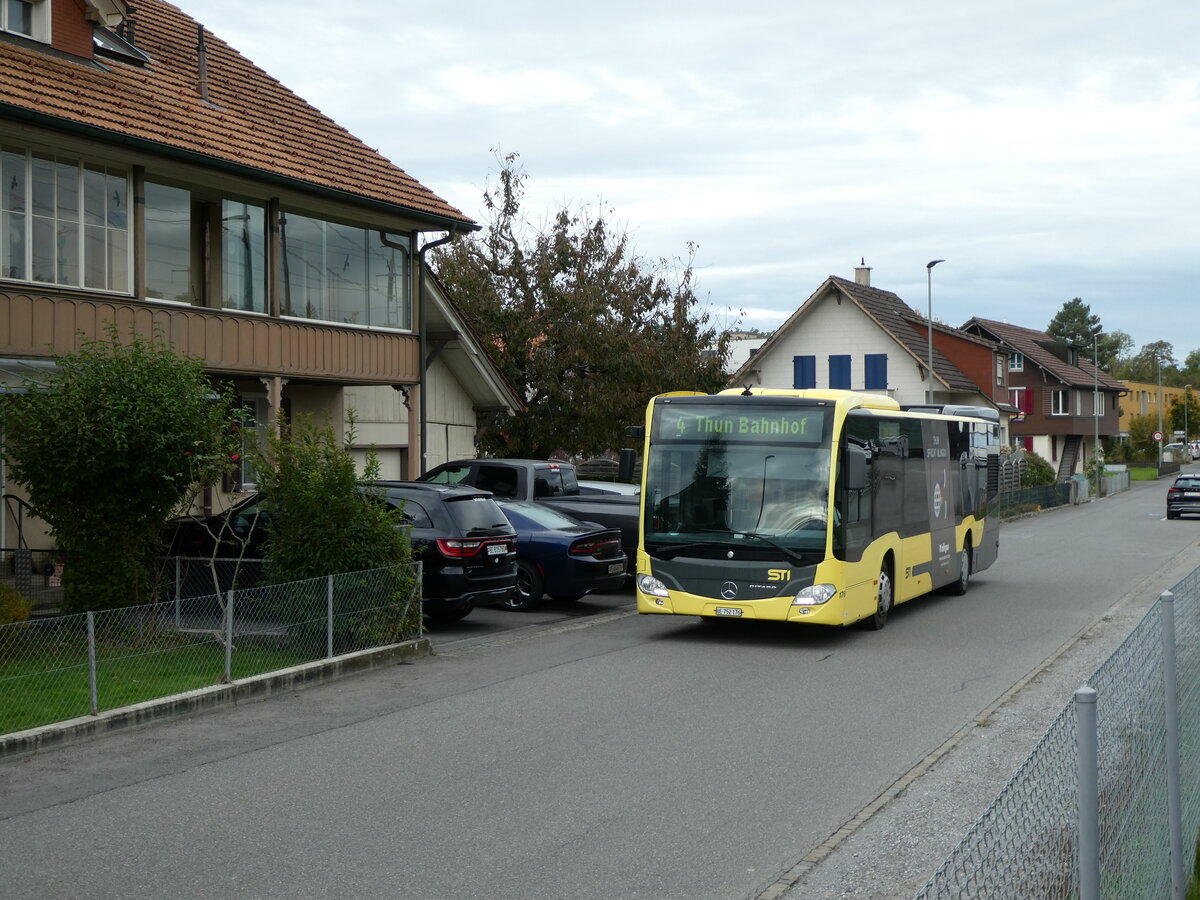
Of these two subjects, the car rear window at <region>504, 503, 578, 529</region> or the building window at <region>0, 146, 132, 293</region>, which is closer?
the building window at <region>0, 146, 132, 293</region>

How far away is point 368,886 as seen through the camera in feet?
20.5

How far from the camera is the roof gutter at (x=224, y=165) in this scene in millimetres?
16672

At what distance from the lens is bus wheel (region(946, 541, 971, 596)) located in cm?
2105

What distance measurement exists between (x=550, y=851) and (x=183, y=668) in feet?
18.2

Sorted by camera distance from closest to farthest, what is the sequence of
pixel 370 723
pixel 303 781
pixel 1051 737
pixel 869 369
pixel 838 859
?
pixel 1051 737 → pixel 838 859 → pixel 303 781 → pixel 370 723 → pixel 869 369

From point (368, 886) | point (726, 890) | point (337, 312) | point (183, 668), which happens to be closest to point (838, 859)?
point (726, 890)

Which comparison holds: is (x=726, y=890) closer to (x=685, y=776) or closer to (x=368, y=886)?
(x=368, y=886)

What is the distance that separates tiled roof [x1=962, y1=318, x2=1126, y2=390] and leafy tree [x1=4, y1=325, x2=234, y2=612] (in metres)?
70.8

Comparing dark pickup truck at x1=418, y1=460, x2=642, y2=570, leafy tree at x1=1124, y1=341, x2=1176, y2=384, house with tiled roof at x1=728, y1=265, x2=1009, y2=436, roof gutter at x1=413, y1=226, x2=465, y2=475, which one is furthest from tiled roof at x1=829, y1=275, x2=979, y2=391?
leafy tree at x1=1124, y1=341, x2=1176, y2=384

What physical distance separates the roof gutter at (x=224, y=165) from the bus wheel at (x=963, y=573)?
10353 millimetres

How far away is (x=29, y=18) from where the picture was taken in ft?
60.6

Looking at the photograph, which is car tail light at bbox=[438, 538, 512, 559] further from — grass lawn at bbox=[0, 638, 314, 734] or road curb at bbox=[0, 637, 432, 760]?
grass lawn at bbox=[0, 638, 314, 734]

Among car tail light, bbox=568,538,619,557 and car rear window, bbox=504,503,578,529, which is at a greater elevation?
car rear window, bbox=504,503,578,529

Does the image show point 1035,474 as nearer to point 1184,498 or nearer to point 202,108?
point 1184,498
